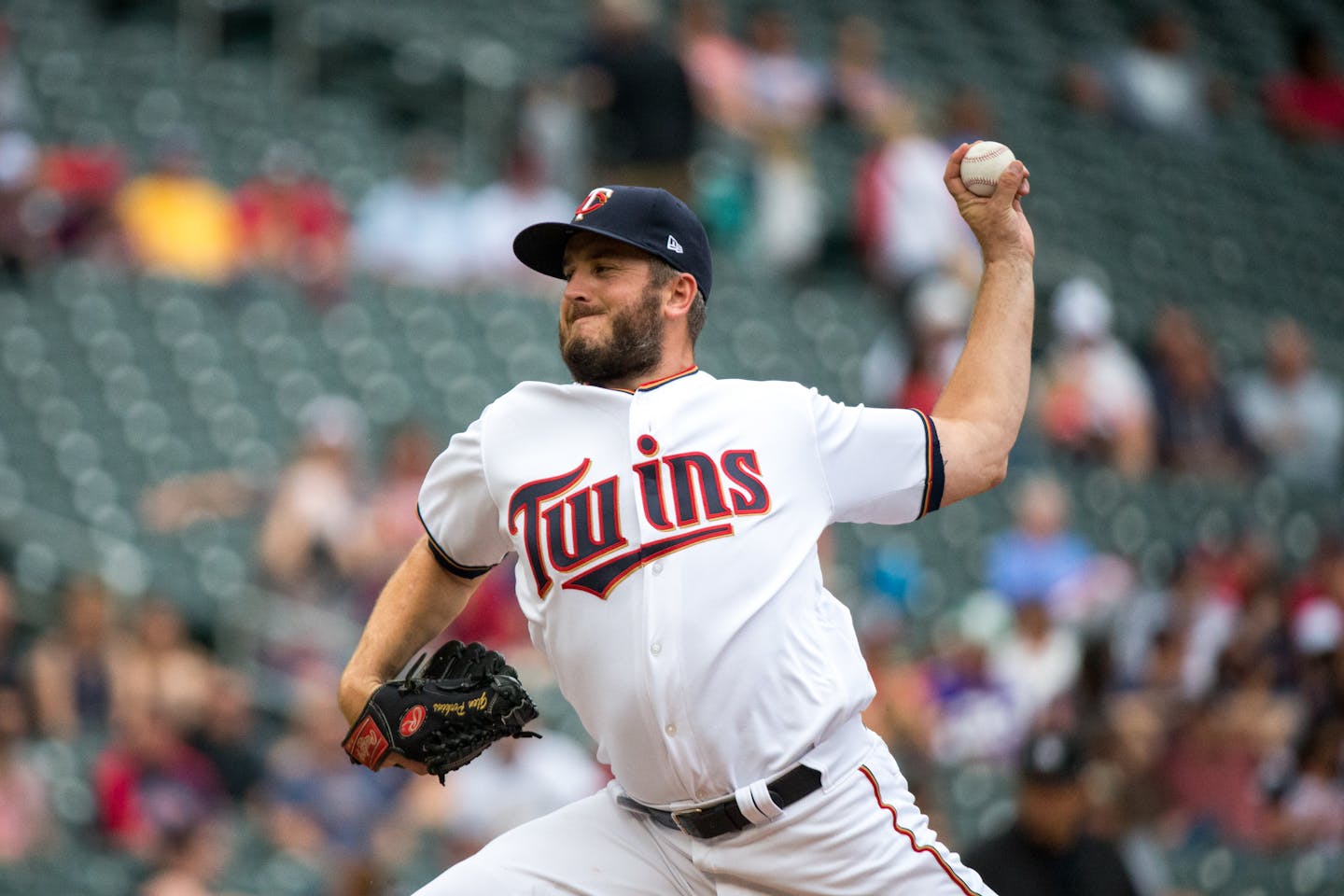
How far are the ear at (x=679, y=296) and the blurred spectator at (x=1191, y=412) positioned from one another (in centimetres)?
750

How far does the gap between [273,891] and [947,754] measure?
299 centimetres

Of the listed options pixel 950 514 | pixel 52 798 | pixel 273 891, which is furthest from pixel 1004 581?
pixel 52 798

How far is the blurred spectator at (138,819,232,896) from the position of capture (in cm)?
681

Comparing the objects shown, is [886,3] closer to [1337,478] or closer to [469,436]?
[1337,478]

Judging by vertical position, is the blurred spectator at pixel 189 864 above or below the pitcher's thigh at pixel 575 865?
below

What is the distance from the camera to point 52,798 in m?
7.52

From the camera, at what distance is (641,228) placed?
3479 mm

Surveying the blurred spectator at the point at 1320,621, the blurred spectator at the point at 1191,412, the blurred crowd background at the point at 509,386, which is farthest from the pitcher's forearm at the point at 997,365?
the blurred spectator at the point at 1191,412

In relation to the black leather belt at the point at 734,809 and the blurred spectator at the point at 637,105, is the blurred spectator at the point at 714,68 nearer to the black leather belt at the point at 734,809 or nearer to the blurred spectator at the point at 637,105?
the blurred spectator at the point at 637,105

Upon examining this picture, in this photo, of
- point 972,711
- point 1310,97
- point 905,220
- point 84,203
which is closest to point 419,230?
point 84,203

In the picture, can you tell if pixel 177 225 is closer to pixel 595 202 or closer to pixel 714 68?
pixel 714 68

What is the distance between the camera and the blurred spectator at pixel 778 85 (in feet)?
38.4

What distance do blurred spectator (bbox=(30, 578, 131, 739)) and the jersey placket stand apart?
17.2 feet

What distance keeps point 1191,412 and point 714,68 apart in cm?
365
